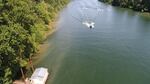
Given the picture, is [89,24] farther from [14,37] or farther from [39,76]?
[14,37]

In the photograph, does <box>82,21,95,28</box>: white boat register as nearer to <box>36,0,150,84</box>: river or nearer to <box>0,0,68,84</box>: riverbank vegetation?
<box>36,0,150,84</box>: river

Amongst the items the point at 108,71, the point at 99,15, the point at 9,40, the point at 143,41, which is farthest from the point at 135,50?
the point at 99,15

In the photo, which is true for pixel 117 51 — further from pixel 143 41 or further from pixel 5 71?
pixel 5 71

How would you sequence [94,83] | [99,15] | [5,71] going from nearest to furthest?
[5,71] < [94,83] < [99,15]

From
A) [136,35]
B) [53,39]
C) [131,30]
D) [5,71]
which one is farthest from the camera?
[131,30]

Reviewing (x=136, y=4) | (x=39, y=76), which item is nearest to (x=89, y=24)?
(x=39, y=76)

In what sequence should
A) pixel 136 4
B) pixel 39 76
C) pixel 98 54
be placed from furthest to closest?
pixel 136 4, pixel 98 54, pixel 39 76
